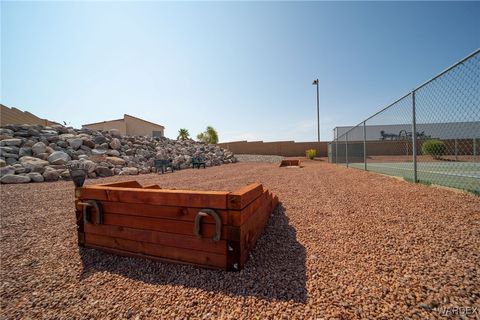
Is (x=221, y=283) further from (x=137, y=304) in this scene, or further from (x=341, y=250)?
(x=341, y=250)

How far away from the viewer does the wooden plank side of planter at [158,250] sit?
1.83 m

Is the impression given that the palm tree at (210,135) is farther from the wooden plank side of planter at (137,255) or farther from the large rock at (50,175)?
the wooden plank side of planter at (137,255)

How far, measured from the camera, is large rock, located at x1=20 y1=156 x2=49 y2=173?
26.4 ft

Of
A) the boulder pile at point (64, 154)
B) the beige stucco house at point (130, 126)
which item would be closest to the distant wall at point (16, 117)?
the beige stucco house at point (130, 126)

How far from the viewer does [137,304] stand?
4.90 feet

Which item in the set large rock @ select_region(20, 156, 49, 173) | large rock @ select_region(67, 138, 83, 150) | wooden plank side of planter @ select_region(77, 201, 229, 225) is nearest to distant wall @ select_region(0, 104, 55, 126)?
large rock @ select_region(67, 138, 83, 150)

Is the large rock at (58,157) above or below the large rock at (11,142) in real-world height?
below

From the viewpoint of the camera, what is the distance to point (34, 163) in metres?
8.29

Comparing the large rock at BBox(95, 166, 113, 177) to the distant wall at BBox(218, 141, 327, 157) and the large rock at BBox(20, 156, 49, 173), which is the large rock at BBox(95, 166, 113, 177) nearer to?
the large rock at BBox(20, 156, 49, 173)

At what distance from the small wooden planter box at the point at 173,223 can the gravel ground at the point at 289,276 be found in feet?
0.38

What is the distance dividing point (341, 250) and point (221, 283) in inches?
49.5

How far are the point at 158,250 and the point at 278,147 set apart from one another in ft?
82.3

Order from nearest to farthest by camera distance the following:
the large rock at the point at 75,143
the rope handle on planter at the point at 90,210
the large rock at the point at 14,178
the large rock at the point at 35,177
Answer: the rope handle on planter at the point at 90,210 → the large rock at the point at 14,178 → the large rock at the point at 35,177 → the large rock at the point at 75,143

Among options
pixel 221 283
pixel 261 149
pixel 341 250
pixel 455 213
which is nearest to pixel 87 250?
pixel 221 283
